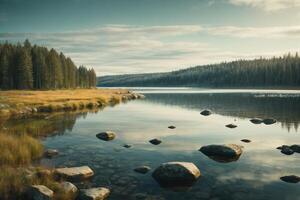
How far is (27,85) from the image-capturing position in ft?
363

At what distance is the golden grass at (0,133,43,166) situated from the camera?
21141 millimetres

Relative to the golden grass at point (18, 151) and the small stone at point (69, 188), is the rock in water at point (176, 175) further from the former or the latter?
the golden grass at point (18, 151)

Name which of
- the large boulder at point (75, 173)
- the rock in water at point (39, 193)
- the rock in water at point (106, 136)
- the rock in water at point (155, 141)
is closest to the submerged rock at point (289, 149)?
the rock in water at point (155, 141)

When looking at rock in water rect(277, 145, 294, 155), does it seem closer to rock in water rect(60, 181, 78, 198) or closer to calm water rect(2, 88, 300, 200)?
calm water rect(2, 88, 300, 200)

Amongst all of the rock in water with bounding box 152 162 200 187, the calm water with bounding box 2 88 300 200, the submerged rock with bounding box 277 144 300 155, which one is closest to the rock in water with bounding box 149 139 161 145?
the calm water with bounding box 2 88 300 200

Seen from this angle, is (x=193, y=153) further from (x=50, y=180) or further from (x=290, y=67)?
(x=290, y=67)

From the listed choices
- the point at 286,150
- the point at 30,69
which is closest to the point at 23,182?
the point at 286,150

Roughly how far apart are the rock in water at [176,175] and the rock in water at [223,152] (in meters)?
5.59

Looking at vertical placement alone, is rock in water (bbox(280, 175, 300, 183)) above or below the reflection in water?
above

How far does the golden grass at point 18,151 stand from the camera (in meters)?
21.1

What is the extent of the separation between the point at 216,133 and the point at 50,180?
23587mm

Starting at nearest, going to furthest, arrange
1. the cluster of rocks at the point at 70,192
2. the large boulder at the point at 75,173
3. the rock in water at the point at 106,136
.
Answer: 1. the cluster of rocks at the point at 70,192
2. the large boulder at the point at 75,173
3. the rock in water at the point at 106,136

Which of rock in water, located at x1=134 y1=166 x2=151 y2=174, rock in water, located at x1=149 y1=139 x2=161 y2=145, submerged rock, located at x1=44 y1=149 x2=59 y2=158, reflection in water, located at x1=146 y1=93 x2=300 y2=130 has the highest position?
submerged rock, located at x1=44 y1=149 x2=59 y2=158

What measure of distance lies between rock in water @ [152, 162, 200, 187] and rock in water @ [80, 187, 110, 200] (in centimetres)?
353
